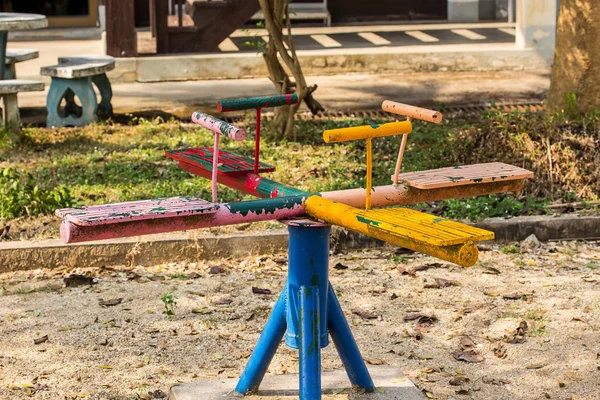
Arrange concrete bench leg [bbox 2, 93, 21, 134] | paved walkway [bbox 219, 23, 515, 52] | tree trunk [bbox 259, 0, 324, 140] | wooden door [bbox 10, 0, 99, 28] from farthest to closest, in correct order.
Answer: wooden door [bbox 10, 0, 99, 28]
paved walkway [bbox 219, 23, 515, 52]
concrete bench leg [bbox 2, 93, 21, 134]
tree trunk [bbox 259, 0, 324, 140]

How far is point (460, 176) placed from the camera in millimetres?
3592

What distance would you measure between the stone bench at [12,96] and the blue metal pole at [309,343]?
5596mm

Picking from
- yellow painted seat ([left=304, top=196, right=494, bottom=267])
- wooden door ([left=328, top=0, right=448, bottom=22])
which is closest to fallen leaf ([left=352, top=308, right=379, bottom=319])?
yellow painted seat ([left=304, top=196, right=494, bottom=267])

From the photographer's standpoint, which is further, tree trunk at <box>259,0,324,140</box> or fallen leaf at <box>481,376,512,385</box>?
tree trunk at <box>259,0,324,140</box>

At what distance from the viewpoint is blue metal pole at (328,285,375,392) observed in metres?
3.66

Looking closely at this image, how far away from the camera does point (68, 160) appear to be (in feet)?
26.0

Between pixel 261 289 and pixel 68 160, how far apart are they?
9.79ft

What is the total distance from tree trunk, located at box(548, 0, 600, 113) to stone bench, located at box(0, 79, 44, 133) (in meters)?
4.24

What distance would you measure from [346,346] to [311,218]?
1.96 ft

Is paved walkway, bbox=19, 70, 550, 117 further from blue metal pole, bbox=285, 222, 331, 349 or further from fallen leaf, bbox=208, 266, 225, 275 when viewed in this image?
blue metal pole, bbox=285, 222, 331, 349

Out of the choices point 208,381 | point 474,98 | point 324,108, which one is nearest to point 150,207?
point 208,381

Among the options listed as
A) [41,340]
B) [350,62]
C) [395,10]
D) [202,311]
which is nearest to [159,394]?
[41,340]

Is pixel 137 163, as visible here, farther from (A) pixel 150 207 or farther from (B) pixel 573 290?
(A) pixel 150 207

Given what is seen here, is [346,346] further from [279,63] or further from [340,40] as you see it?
[340,40]
